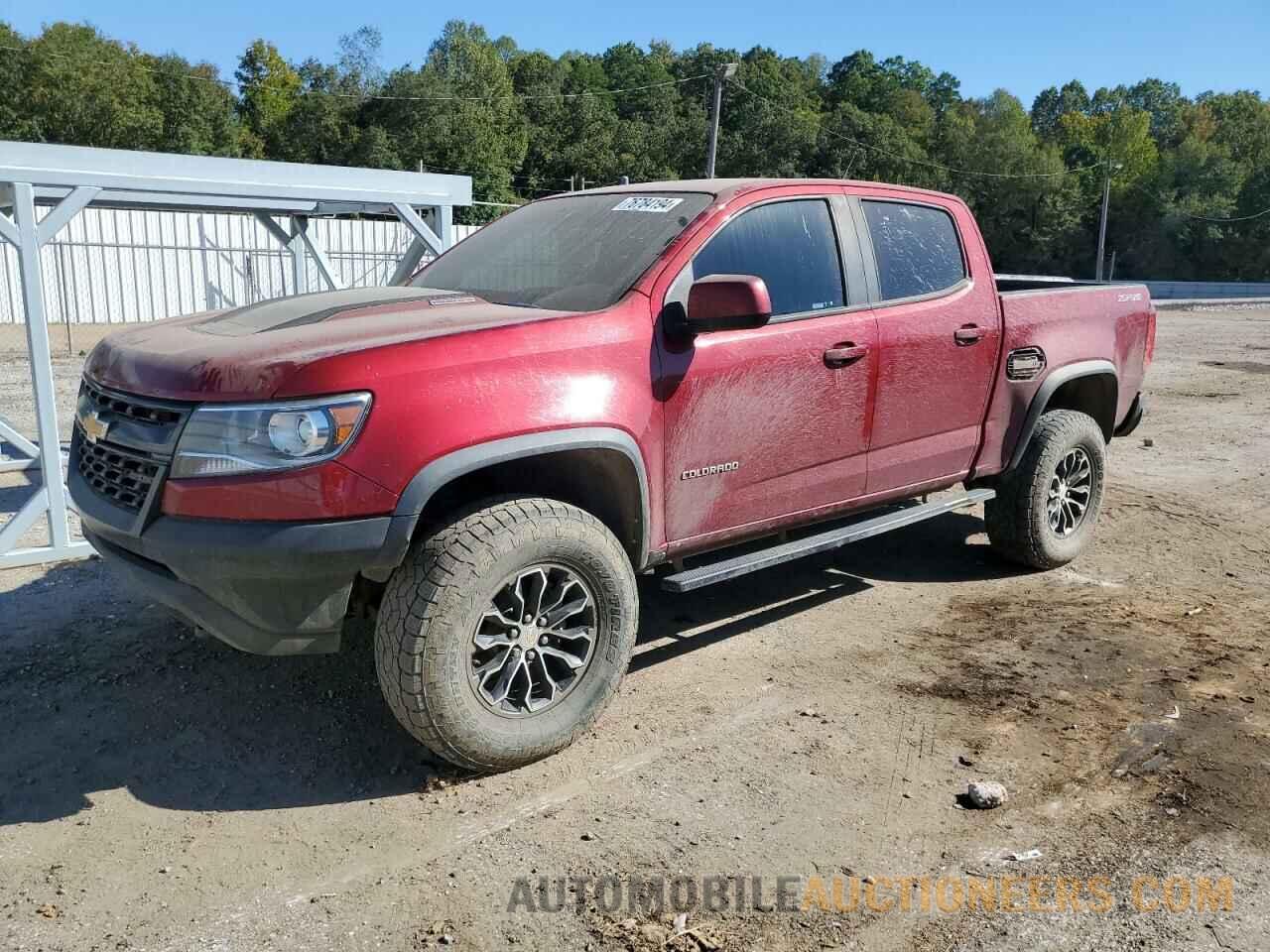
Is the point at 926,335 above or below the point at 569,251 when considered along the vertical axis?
below

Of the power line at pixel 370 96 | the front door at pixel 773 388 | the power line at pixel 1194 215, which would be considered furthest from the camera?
the power line at pixel 1194 215

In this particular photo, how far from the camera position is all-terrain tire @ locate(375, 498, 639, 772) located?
3.33 metres

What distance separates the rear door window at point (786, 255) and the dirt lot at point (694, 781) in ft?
5.16

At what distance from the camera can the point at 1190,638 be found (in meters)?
5.05

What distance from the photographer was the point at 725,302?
3832mm

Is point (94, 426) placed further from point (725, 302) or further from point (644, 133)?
point (644, 133)

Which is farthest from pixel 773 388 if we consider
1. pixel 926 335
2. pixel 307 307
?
pixel 307 307

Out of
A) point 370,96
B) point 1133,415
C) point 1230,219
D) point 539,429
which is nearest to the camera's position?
point 539,429

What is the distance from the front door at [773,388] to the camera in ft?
13.2

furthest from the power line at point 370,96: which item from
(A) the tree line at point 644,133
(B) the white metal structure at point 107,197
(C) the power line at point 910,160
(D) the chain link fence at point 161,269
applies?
(B) the white metal structure at point 107,197

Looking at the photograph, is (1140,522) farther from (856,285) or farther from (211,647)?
(211,647)

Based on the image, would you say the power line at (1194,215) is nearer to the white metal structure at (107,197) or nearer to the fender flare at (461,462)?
the white metal structure at (107,197)

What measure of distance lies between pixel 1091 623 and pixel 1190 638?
0.43 m

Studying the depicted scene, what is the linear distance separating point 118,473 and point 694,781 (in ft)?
7.05
